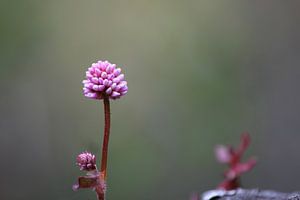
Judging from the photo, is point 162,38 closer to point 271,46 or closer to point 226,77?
point 226,77

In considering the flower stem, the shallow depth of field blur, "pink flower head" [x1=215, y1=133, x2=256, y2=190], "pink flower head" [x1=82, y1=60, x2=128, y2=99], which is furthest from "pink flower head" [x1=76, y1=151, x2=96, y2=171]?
the shallow depth of field blur

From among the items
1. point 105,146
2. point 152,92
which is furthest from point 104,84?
point 152,92

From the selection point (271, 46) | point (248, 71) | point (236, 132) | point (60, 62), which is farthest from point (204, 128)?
point (60, 62)

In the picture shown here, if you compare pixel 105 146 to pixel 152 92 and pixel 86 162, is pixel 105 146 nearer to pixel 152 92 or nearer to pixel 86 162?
pixel 86 162

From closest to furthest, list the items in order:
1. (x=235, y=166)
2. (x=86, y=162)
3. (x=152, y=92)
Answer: (x=86, y=162) < (x=235, y=166) < (x=152, y=92)

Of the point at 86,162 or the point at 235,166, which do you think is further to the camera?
the point at 235,166
